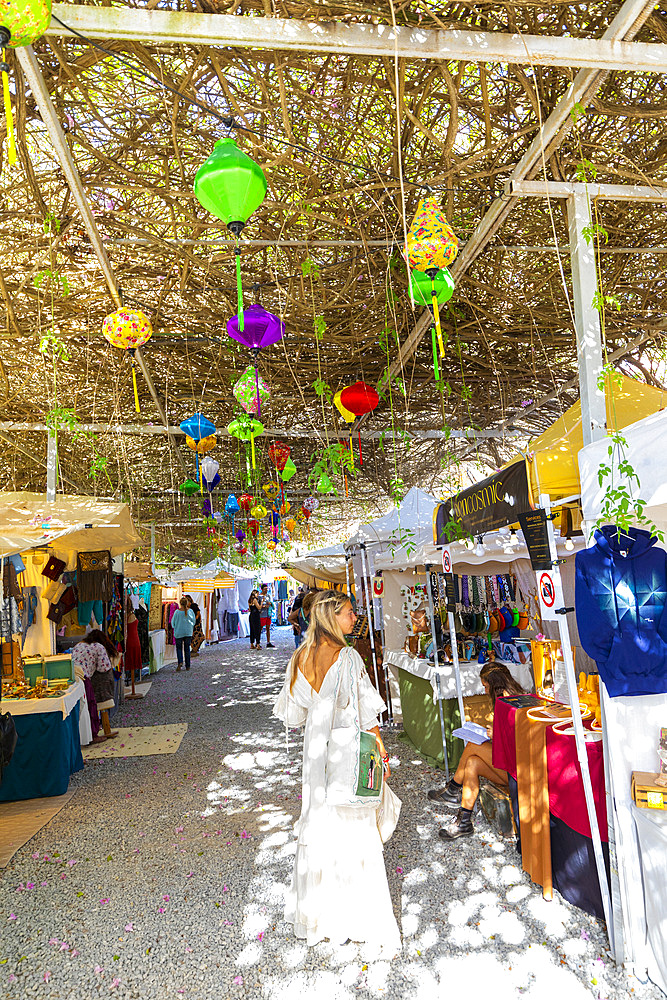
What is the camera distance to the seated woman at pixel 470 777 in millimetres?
4094

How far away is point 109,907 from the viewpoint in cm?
342

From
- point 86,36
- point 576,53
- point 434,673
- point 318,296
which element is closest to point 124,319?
point 318,296

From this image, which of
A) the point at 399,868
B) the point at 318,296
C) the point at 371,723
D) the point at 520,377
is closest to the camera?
the point at 371,723

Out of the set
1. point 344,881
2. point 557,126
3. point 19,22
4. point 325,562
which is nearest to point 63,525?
point 344,881

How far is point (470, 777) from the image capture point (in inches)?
168

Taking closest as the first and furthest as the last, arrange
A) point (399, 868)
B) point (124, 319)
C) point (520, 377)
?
point (399, 868)
point (124, 319)
point (520, 377)

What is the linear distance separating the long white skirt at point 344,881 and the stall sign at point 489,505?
161 cm

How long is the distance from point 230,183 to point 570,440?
219 centimetres

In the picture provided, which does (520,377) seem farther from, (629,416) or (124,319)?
(124,319)

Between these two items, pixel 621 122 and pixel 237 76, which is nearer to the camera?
pixel 237 76

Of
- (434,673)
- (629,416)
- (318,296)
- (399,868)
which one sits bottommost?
(399,868)

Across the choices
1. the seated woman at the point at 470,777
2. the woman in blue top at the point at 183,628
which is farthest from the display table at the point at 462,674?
the woman in blue top at the point at 183,628

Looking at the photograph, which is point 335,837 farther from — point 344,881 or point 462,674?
point 462,674

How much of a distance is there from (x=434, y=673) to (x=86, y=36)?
183 inches
